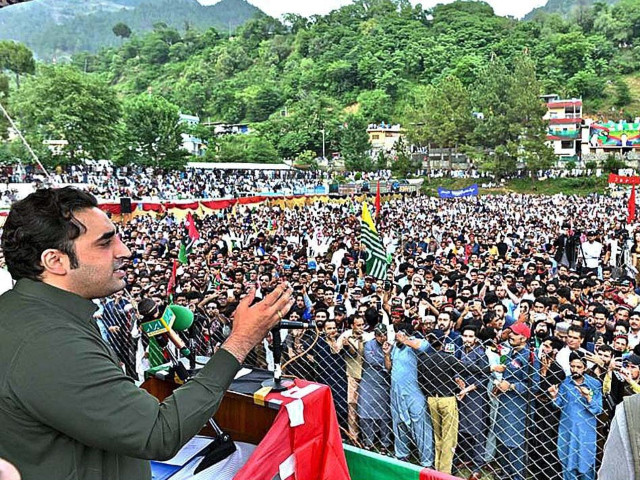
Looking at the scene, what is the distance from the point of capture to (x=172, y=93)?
96.1 m

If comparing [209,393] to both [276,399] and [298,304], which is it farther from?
[298,304]

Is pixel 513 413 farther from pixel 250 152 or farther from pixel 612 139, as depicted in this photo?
pixel 612 139

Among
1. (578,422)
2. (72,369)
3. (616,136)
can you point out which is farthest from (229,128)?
(72,369)

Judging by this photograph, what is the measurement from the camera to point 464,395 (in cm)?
396

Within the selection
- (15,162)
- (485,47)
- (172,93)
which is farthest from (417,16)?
(15,162)

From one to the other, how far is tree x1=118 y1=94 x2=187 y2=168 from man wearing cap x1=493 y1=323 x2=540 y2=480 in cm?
4432

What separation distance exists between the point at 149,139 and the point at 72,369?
1865 inches

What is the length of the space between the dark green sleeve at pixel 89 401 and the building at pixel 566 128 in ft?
213

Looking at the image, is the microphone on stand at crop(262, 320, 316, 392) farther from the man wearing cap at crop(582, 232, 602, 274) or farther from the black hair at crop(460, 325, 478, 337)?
the man wearing cap at crop(582, 232, 602, 274)

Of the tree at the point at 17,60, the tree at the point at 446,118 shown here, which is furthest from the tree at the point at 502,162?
the tree at the point at 17,60

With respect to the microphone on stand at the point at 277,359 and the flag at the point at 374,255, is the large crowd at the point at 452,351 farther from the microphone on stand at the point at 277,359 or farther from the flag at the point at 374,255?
the microphone on stand at the point at 277,359

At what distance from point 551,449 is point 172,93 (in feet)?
329

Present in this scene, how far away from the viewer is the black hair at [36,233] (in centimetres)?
131

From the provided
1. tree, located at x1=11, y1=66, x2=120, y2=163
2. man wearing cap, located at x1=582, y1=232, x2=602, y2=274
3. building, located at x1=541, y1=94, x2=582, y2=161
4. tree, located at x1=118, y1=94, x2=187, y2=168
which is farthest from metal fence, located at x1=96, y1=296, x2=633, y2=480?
building, located at x1=541, y1=94, x2=582, y2=161
